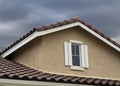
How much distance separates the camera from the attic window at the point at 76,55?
17.0 m

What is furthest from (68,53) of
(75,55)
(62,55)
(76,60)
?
(76,60)

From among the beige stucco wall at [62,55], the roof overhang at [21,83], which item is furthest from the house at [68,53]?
the roof overhang at [21,83]

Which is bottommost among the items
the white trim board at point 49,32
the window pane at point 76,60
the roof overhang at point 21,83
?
the roof overhang at point 21,83

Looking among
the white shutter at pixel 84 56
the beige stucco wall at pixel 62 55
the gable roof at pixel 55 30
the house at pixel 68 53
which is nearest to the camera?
the gable roof at pixel 55 30

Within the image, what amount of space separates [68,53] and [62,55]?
0.29 metres

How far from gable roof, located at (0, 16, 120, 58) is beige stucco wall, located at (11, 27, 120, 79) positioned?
0.38 metres

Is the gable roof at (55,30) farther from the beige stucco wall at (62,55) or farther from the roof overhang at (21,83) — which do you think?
the roof overhang at (21,83)

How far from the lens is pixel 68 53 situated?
17078mm

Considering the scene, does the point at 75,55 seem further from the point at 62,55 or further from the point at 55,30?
the point at 55,30

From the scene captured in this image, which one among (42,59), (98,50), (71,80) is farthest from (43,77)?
(98,50)

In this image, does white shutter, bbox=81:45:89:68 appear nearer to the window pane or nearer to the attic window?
the attic window

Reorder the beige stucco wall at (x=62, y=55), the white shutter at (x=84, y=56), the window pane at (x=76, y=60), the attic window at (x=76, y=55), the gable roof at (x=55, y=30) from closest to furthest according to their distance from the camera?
the gable roof at (x=55, y=30)
the beige stucco wall at (x=62, y=55)
the attic window at (x=76, y=55)
the window pane at (x=76, y=60)
the white shutter at (x=84, y=56)

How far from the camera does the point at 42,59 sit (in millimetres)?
16438

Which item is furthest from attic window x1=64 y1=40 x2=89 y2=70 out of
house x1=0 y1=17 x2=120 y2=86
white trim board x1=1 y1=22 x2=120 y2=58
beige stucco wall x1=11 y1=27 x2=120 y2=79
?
white trim board x1=1 y1=22 x2=120 y2=58
